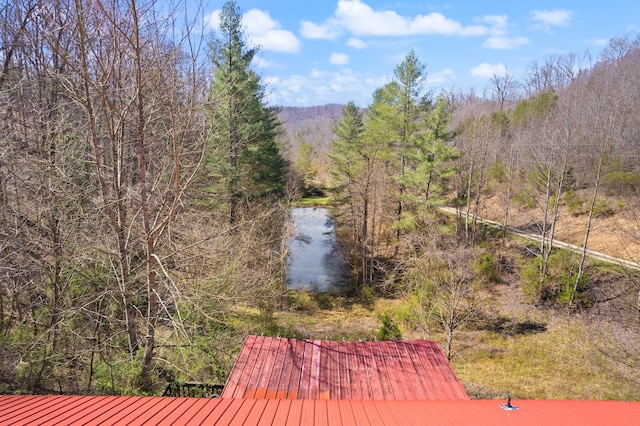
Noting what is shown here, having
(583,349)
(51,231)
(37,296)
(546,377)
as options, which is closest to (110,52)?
(51,231)

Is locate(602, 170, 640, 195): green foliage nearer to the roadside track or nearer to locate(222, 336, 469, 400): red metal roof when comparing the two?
the roadside track

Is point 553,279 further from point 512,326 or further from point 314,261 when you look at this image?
point 314,261

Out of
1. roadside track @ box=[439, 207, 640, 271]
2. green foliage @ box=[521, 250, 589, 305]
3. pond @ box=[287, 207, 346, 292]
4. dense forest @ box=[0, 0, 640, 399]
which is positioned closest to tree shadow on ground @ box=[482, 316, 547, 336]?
dense forest @ box=[0, 0, 640, 399]

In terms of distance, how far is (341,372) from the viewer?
726 centimetres

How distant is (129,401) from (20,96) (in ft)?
30.8

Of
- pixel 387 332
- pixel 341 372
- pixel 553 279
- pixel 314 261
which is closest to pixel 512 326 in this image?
pixel 553 279

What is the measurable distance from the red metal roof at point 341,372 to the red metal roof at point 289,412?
1512 mm

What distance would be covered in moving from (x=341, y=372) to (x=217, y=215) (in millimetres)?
11559

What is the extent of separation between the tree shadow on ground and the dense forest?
0.30 feet

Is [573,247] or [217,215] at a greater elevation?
[217,215]

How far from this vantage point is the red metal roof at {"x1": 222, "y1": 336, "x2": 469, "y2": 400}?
6727 mm

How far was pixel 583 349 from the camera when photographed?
48.0 ft

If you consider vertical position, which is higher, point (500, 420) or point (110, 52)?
point (110, 52)

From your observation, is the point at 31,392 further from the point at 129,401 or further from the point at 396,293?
the point at 396,293
